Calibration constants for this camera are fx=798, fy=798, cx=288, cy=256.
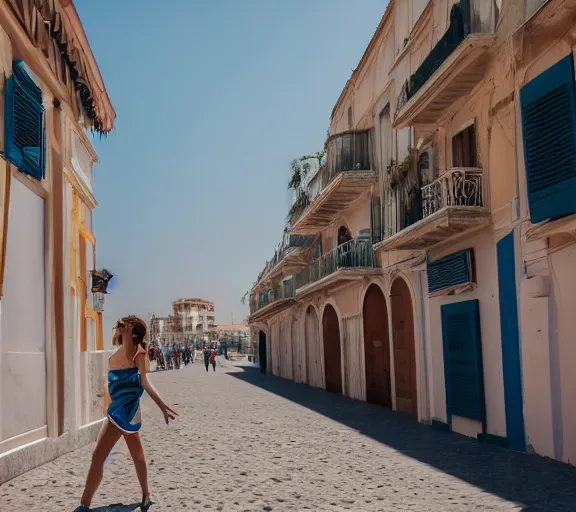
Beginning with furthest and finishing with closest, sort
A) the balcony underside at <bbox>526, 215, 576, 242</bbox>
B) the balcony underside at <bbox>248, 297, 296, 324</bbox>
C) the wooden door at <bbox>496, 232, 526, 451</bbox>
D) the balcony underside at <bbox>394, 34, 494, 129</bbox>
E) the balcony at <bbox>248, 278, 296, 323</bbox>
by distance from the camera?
1. the balcony underside at <bbox>248, 297, 296, 324</bbox>
2. the balcony at <bbox>248, 278, 296, 323</bbox>
3. the balcony underside at <bbox>394, 34, 494, 129</bbox>
4. the wooden door at <bbox>496, 232, 526, 451</bbox>
5. the balcony underside at <bbox>526, 215, 576, 242</bbox>

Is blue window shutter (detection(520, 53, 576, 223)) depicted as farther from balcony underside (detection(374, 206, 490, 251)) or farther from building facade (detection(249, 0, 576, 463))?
balcony underside (detection(374, 206, 490, 251))

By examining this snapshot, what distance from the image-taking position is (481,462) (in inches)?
381

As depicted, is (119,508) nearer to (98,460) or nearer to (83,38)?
(98,460)

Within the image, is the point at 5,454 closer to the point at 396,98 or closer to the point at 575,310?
the point at 575,310

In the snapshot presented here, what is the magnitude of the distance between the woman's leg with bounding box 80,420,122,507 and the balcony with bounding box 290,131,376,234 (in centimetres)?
1414

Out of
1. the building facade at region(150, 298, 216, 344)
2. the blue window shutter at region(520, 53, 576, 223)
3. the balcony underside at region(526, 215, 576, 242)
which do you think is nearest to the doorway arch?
the balcony underside at region(526, 215, 576, 242)

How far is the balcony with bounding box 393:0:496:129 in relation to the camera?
11.6 m

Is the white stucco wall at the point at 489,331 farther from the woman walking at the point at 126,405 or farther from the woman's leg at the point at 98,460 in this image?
the woman's leg at the point at 98,460

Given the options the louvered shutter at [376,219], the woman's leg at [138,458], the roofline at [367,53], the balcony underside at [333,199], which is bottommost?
the woman's leg at [138,458]

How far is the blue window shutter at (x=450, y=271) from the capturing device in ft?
41.6

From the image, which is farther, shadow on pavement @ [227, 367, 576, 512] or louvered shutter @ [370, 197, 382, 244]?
louvered shutter @ [370, 197, 382, 244]

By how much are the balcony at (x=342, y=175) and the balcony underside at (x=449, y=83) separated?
5.12 meters

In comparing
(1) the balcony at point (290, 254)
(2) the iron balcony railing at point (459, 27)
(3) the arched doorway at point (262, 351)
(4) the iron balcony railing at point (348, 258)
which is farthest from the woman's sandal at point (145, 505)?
(3) the arched doorway at point (262, 351)

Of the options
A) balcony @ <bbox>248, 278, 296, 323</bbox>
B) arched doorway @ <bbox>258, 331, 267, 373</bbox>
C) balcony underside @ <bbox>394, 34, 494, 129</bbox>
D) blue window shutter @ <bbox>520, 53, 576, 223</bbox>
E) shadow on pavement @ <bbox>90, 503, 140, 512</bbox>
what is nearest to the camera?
shadow on pavement @ <bbox>90, 503, 140, 512</bbox>
